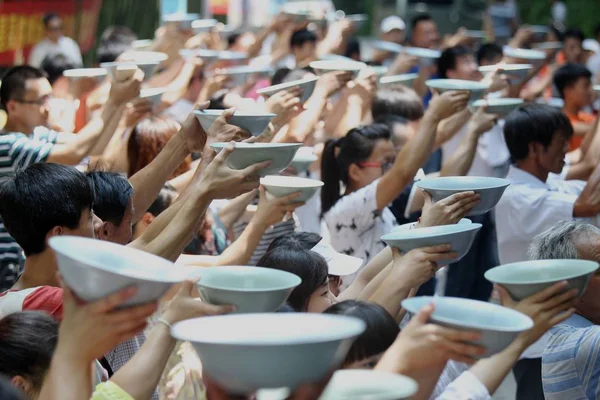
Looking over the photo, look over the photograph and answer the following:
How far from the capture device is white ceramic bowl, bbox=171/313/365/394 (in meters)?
1.83

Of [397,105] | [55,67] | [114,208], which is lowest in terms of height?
[55,67]

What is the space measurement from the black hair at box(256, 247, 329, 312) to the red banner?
8044mm

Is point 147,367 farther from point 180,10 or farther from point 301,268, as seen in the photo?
point 180,10

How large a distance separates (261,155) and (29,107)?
2.67m

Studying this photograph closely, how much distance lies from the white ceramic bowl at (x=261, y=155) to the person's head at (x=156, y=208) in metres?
1.09

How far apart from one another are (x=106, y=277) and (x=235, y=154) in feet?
3.75

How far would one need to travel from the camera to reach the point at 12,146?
4520 mm

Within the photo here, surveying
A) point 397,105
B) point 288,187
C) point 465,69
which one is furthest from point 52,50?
point 288,187

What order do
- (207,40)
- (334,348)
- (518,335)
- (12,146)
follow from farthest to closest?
(207,40) → (12,146) → (518,335) → (334,348)

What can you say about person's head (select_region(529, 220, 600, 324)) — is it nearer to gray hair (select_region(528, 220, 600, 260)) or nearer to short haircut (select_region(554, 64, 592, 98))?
gray hair (select_region(528, 220, 600, 260))

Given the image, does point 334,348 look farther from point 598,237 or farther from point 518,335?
point 598,237

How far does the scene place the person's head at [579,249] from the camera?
334cm

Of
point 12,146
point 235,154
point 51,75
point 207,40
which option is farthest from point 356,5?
point 235,154

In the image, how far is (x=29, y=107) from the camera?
18.0 feet
